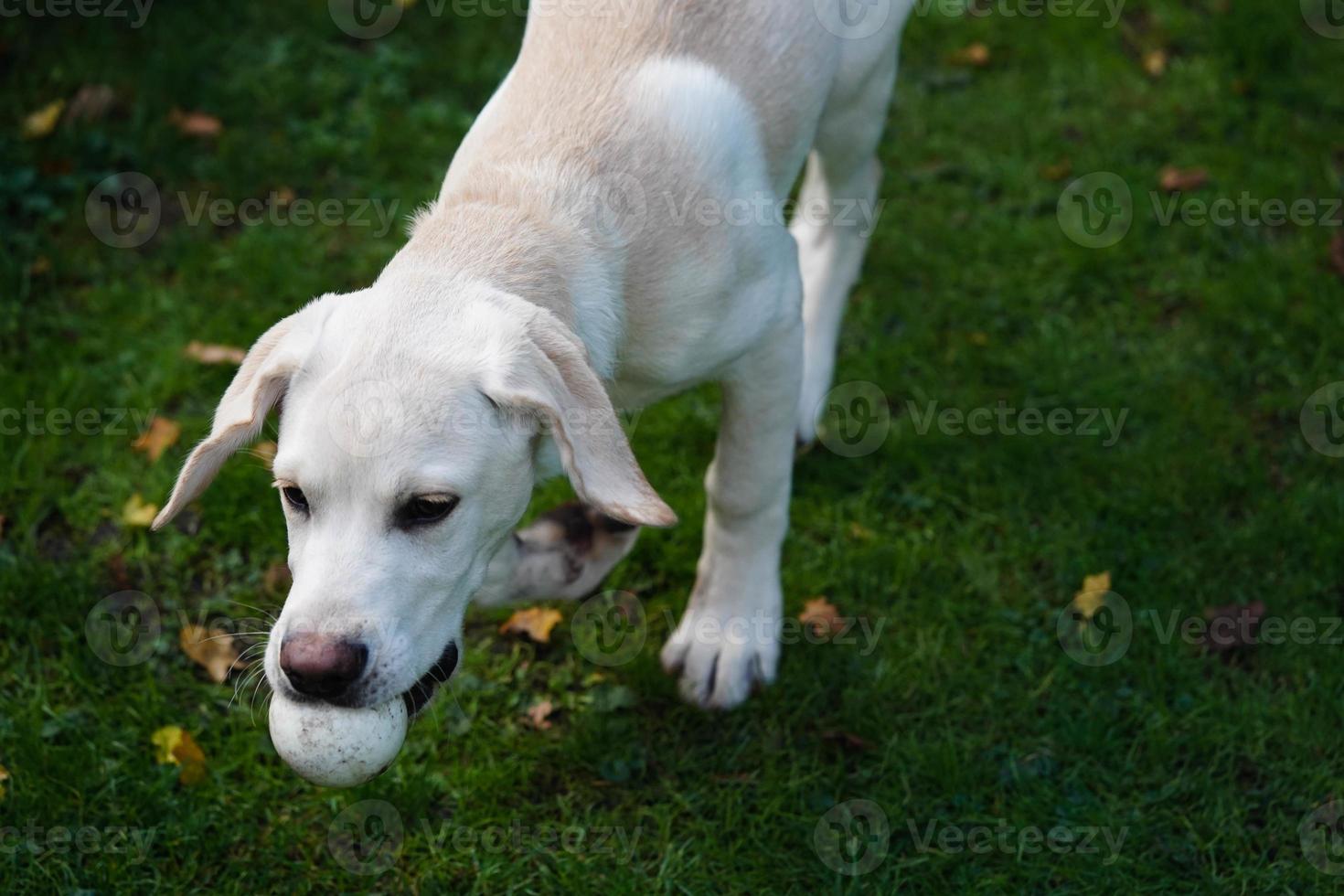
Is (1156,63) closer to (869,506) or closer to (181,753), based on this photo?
(869,506)

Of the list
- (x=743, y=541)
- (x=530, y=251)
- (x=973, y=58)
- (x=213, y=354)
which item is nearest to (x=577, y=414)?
(x=530, y=251)

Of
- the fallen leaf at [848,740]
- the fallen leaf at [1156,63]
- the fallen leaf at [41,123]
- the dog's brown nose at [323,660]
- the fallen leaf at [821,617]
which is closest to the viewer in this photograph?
the dog's brown nose at [323,660]

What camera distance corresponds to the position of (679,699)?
3789 millimetres

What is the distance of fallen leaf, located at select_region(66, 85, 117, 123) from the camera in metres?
5.43

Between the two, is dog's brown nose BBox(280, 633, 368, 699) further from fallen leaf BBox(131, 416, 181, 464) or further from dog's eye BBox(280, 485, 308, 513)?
fallen leaf BBox(131, 416, 181, 464)

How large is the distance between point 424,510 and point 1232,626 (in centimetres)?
251

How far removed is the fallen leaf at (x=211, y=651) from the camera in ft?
12.4

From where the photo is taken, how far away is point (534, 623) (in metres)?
3.90

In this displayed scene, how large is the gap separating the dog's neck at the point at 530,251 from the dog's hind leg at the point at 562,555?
0.70m

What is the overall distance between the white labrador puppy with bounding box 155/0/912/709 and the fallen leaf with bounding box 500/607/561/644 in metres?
0.24

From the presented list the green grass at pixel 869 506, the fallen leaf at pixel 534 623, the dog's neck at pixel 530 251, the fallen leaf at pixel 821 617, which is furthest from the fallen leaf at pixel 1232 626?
the dog's neck at pixel 530 251

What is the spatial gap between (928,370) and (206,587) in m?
2.49

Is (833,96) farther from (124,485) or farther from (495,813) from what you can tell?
(124,485)

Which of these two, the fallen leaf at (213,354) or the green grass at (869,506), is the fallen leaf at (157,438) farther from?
the fallen leaf at (213,354)
